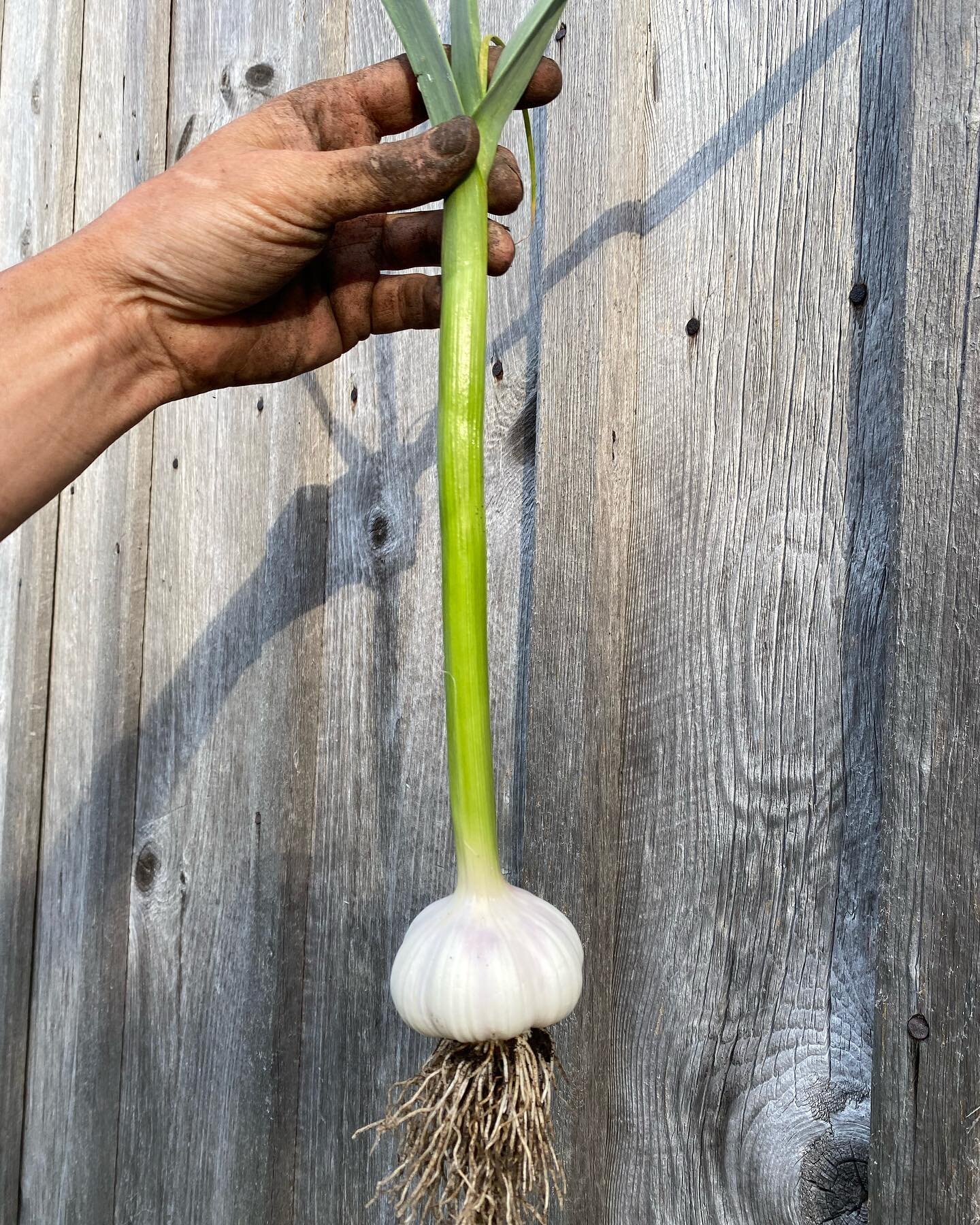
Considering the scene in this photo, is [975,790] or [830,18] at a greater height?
[830,18]

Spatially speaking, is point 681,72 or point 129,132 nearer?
point 681,72

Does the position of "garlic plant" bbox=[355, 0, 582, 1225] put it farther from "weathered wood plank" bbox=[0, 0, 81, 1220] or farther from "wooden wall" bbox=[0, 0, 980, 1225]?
"weathered wood plank" bbox=[0, 0, 81, 1220]

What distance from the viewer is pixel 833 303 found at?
0.81 metres

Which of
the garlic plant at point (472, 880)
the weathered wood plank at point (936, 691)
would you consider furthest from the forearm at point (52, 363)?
the weathered wood plank at point (936, 691)

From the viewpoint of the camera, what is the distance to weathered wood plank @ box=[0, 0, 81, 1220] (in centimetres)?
176

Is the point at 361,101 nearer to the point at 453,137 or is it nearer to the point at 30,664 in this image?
the point at 453,137

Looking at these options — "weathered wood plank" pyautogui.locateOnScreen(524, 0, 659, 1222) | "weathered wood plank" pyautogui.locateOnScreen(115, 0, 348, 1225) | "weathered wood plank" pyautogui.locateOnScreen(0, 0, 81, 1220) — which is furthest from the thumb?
"weathered wood plank" pyautogui.locateOnScreen(0, 0, 81, 1220)

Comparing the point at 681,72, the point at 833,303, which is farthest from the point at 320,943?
the point at 681,72

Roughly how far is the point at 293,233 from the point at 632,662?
0.48 meters

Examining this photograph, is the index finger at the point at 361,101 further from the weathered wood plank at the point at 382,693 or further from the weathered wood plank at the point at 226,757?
the weathered wood plank at the point at 226,757

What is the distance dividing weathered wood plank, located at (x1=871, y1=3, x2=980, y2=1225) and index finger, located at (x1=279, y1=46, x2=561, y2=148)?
40cm

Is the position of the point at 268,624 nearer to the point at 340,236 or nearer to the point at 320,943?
the point at 320,943

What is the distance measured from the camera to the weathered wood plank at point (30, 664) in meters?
1.76

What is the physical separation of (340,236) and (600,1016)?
808mm
